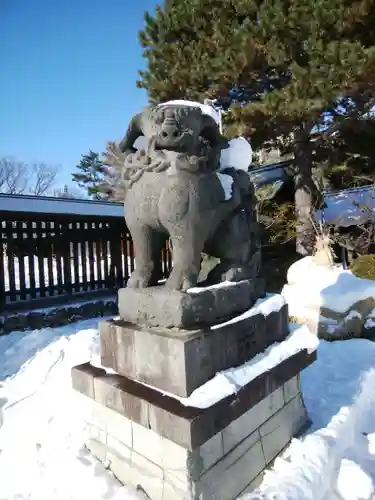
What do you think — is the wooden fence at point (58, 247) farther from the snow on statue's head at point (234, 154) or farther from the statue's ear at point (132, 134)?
the snow on statue's head at point (234, 154)

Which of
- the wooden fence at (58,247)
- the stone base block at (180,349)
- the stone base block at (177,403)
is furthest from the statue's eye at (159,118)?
the wooden fence at (58,247)

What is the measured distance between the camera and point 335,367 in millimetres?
3396

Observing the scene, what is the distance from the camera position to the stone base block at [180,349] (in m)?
1.59

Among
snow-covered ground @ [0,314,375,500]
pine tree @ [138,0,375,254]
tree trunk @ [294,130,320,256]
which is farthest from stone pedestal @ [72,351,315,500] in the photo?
tree trunk @ [294,130,320,256]

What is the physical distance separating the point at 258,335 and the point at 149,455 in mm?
921

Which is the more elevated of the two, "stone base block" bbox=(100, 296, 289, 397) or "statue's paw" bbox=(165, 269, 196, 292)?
"statue's paw" bbox=(165, 269, 196, 292)

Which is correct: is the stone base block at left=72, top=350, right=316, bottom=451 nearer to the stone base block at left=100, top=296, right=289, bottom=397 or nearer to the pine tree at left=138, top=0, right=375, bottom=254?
the stone base block at left=100, top=296, right=289, bottom=397

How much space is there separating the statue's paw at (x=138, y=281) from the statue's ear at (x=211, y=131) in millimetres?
930

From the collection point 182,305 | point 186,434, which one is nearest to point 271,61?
point 182,305

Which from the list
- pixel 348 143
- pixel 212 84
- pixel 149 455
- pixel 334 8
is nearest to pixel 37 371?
pixel 149 455

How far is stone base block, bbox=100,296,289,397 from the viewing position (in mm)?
1590

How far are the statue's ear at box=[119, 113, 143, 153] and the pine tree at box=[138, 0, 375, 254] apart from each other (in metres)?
4.56

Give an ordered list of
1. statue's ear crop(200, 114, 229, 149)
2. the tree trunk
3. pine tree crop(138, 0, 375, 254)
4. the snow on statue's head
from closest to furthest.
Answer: statue's ear crop(200, 114, 229, 149) → the snow on statue's head → pine tree crop(138, 0, 375, 254) → the tree trunk

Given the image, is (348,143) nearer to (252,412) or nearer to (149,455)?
(252,412)
